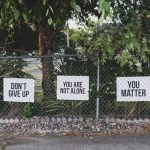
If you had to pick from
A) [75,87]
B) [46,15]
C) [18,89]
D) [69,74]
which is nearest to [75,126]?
[75,87]

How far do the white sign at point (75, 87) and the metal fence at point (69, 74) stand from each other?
0.37 meters

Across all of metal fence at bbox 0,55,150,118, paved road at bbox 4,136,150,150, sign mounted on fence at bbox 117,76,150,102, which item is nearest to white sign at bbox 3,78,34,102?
metal fence at bbox 0,55,150,118

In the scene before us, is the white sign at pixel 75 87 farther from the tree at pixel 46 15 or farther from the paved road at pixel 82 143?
the paved road at pixel 82 143

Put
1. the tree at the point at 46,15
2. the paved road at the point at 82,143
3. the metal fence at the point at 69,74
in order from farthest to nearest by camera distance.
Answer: the metal fence at the point at 69,74, the paved road at the point at 82,143, the tree at the point at 46,15

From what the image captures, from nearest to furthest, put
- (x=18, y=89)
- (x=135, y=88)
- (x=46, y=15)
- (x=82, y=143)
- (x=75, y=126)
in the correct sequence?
(x=46, y=15), (x=82, y=143), (x=75, y=126), (x=135, y=88), (x=18, y=89)

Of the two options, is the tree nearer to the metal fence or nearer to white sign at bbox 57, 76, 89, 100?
the metal fence

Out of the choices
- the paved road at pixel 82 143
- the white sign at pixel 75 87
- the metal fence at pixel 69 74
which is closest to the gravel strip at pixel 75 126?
the metal fence at pixel 69 74

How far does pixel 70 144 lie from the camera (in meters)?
8.52

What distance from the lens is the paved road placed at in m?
8.23

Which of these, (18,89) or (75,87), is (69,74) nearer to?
(75,87)

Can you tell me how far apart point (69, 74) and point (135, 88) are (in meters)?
1.53

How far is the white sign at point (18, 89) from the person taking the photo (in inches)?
400

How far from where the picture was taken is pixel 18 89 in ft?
33.4

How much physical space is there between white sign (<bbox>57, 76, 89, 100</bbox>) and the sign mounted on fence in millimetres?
736
